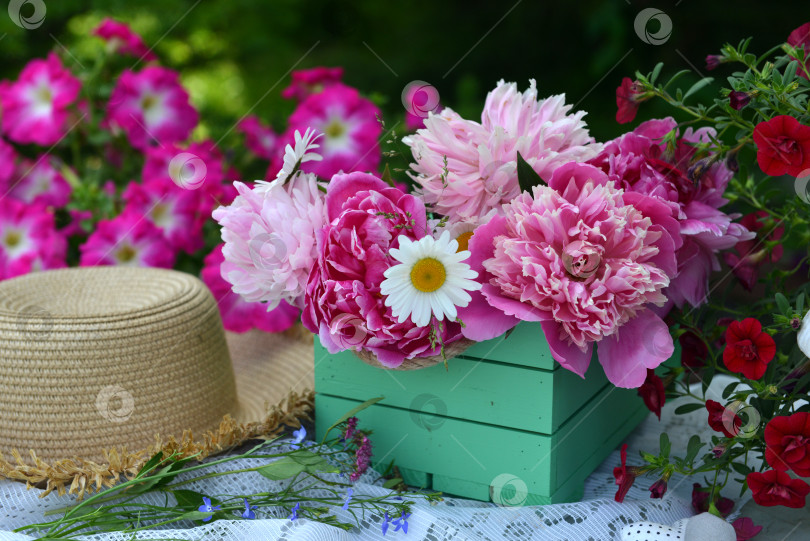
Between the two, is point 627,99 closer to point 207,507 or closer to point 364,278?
point 364,278

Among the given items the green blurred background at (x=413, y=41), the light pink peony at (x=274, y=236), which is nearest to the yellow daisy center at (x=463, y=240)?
the light pink peony at (x=274, y=236)

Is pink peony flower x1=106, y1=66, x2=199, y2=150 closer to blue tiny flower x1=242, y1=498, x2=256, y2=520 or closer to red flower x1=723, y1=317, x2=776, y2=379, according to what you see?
blue tiny flower x1=242, y1=498, x2=256, y2=520

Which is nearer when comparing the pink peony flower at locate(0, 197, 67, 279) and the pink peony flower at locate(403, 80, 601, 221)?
the pink peony flower at locate(403, 80, 601, 221)

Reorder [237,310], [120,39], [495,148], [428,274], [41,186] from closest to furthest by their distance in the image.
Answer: [428,274]
[495,148]
[237,310]
[41,186]
[120,39]

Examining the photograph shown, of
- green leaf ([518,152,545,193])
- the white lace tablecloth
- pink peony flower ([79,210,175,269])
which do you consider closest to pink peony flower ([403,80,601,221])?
green leaf ([518,152,545,193])

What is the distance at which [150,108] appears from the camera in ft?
5.67

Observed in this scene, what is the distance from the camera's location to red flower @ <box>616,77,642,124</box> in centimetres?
97

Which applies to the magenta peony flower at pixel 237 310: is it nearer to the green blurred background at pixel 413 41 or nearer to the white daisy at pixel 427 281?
the white daisy at pixel 427 281

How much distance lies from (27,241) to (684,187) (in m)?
1.23

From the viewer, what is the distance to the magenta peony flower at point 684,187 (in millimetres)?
936

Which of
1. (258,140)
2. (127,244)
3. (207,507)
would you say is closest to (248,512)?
(207,507)

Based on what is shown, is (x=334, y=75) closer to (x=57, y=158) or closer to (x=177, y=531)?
(x=57, y=158)

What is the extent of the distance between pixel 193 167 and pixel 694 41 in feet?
7.17

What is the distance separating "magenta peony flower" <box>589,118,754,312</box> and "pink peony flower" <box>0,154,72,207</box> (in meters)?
1.20
